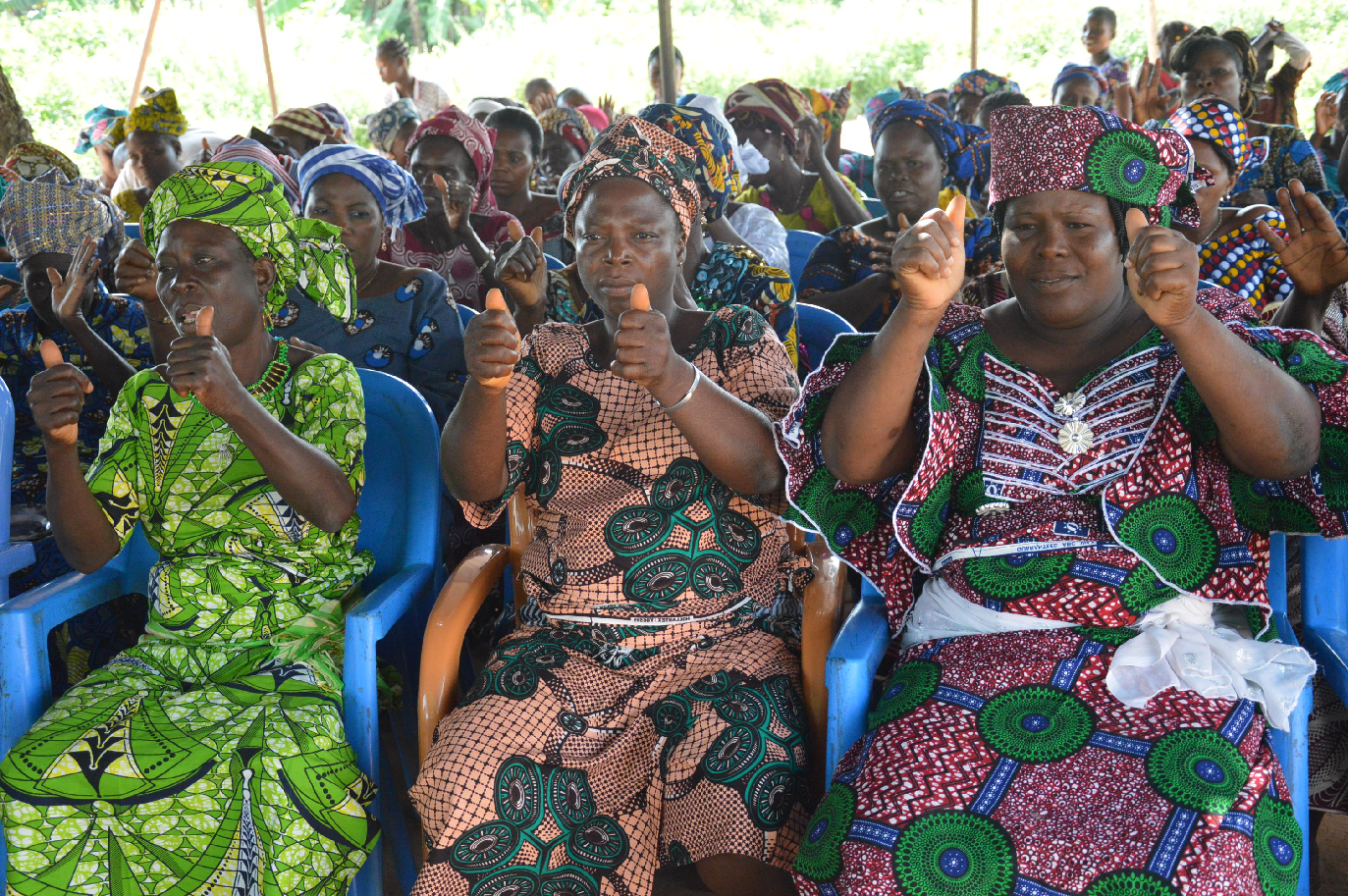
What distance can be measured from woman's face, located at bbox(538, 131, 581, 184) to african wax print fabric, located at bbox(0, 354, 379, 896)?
436 cm

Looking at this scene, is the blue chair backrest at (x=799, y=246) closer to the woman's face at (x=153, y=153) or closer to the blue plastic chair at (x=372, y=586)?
the blue plastic chair at (x=372, y=586)

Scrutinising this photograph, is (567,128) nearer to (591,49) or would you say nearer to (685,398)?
(685,398)

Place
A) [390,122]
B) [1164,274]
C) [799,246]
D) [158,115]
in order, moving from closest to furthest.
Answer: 1. [1164,274]
2. [799,246]
3. [158,115]
4. [390,122]

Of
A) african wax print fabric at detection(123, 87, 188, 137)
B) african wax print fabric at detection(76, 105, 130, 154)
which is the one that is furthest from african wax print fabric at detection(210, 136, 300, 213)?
african wax print fabric at detection(76, 105, 130, 154)

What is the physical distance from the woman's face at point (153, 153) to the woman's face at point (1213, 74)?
15.8 ft

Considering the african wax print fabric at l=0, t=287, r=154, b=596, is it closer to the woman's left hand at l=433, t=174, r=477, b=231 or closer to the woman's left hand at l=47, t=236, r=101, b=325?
the woman's left hand at l=47, t=236, r=101, b=325

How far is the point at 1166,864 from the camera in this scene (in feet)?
5.06

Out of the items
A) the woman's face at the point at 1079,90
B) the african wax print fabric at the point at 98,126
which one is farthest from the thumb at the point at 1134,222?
the african wax print fabric at the point at 98,126

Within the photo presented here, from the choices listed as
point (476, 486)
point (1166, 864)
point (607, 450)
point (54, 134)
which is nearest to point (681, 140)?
point (607, 450)

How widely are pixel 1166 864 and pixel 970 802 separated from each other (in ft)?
0.90

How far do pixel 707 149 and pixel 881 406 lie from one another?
1183 millimetres

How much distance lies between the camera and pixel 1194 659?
5.89 ft

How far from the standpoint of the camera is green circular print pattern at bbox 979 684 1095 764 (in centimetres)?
173

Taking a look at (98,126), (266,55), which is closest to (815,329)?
(98,126)
